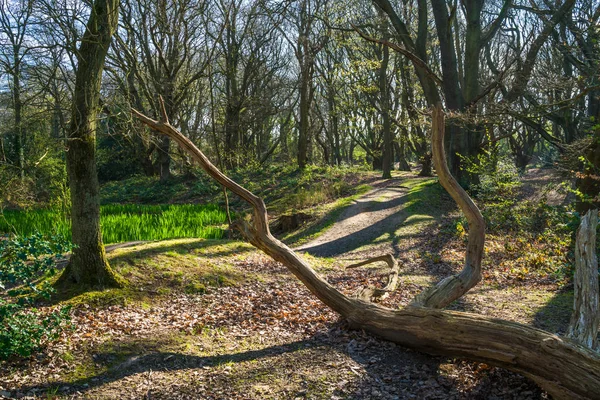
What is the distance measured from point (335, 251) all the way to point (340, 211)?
155 inches

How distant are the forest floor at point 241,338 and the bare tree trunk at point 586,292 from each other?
89 centimetres

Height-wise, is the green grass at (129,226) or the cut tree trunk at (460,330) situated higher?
the green grass at (129,226)

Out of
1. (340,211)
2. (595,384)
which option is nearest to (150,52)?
(340,211)

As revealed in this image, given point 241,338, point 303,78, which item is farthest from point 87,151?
point 303,78

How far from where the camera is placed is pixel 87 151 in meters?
5.57

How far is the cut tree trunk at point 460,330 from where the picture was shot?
3396 mm

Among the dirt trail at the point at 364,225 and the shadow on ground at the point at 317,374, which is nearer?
the shadow on ground at the point at 317,374

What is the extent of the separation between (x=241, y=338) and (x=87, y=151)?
9.75ft

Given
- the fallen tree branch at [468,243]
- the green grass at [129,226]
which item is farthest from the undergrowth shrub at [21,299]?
the green grass at [129,226]

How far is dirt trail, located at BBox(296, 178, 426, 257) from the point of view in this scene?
38.5 feet

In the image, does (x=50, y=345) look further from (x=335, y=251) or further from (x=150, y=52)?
(x=150, y=52)

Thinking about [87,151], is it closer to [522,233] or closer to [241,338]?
[241,338]

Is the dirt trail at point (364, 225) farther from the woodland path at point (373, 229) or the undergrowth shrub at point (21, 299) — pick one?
the undergrowth shrub at point (21, 299)

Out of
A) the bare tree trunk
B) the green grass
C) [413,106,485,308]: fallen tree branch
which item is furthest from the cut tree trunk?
the green grass
